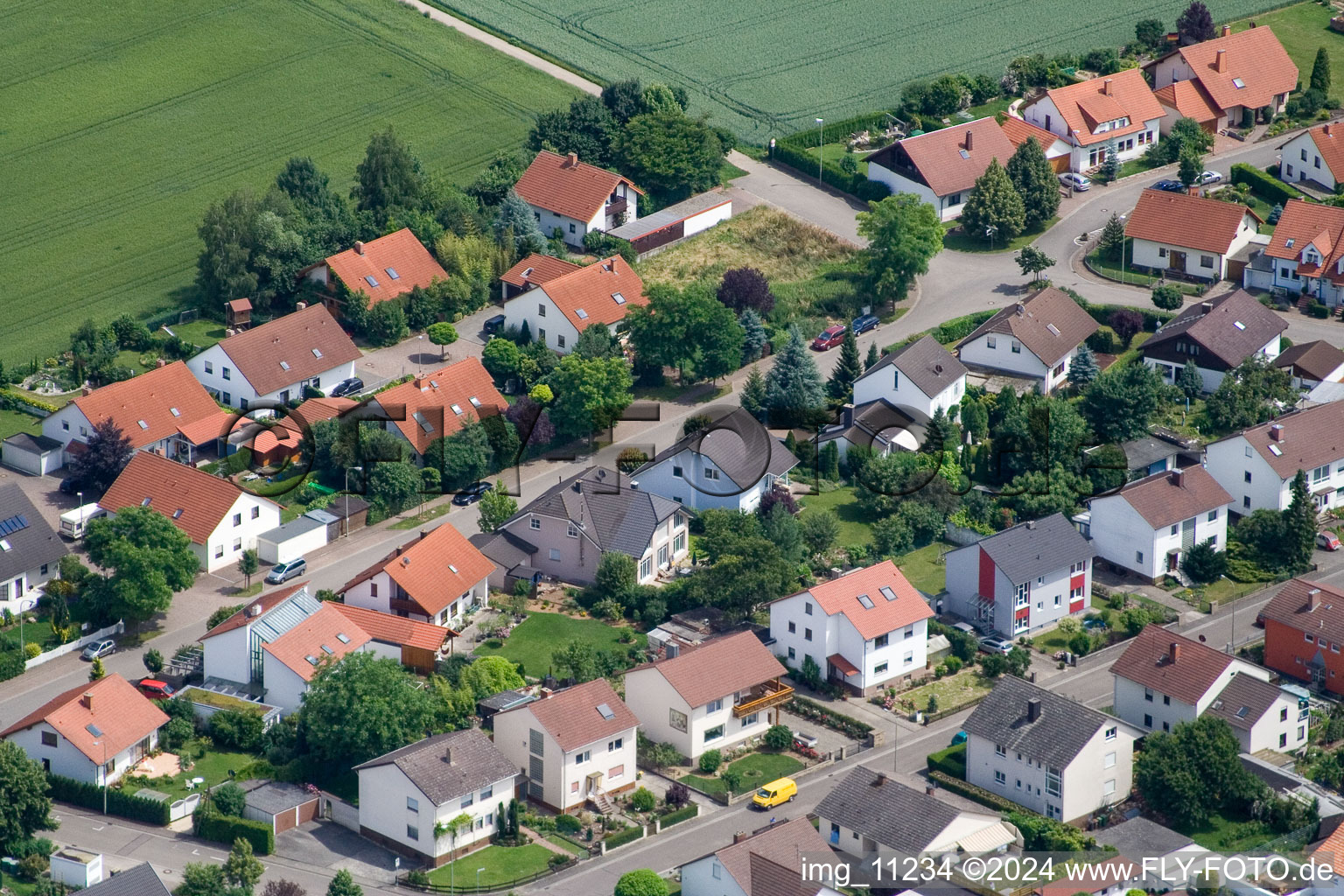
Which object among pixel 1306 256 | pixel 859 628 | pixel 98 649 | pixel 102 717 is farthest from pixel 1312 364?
pixel 102 717

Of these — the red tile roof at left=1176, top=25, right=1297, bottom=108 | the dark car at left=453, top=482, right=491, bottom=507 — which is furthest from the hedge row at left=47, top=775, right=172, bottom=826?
the red tile roof at left=1176, top=25, right=1297, bottom=108

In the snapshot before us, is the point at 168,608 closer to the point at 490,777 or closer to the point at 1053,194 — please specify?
the point at 490,777

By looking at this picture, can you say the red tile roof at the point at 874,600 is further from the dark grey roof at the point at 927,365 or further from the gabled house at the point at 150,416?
the gabled house at the point at 150,416

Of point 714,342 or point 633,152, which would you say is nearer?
point 714,342

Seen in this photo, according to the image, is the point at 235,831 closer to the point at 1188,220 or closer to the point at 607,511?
the point at 607,511

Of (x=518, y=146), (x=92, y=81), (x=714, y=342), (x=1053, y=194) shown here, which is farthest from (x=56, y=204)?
(x=1053, y=194)

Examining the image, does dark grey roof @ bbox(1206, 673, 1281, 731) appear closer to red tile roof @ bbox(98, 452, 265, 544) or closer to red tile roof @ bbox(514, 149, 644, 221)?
red tile roof @ bbox(98, 452, 265, 544)
